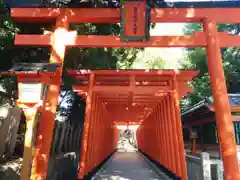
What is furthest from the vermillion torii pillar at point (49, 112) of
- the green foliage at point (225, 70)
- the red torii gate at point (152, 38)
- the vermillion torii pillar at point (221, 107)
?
the green foliage at point (225, 70)

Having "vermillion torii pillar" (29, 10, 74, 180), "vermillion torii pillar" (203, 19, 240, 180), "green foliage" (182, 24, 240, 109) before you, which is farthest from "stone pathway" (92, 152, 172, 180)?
"green foliage" (182, 24, 240, 109)

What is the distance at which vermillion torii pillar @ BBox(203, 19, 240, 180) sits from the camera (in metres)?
6.10

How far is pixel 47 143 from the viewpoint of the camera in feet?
20.0

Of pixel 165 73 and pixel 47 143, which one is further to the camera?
pixel 165 73

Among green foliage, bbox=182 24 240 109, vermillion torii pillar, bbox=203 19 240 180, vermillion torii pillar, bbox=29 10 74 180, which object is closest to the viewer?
vermillion torii pillar, bbox=29 10 74 180

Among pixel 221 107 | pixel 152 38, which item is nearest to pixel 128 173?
pixel 221 107

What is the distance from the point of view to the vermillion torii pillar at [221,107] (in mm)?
6102

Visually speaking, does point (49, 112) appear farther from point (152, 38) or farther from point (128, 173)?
point (128, 173)

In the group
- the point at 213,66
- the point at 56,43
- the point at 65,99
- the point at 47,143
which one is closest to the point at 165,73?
the point at 213,66

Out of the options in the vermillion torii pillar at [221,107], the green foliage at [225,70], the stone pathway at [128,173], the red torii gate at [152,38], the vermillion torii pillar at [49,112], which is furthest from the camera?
the green foliage at [225,70]

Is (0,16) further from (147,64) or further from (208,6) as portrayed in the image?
(147,64)

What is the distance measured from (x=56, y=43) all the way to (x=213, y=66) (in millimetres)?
4243

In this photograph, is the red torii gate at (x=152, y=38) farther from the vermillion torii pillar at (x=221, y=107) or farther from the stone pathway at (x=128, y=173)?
the stone pathway at (x=128, y=173)

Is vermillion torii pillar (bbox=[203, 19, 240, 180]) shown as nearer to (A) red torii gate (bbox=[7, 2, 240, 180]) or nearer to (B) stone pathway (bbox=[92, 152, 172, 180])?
(A) red torii gate (bbox=[7, 2, 240, 180])
